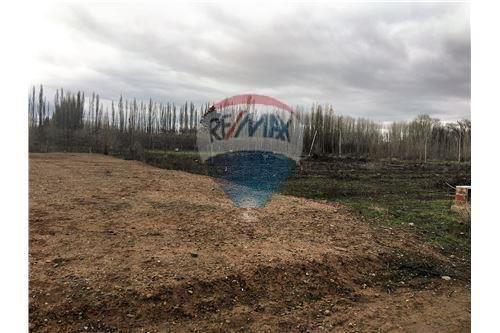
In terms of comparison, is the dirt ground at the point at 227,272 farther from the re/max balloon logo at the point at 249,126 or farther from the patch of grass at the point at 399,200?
the re/max balloon logo at the point at 249,126

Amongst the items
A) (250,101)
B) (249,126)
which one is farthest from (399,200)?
(250,101)

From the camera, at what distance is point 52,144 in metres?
17.9

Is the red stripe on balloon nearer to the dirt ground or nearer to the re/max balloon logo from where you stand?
the re/max balloon logo

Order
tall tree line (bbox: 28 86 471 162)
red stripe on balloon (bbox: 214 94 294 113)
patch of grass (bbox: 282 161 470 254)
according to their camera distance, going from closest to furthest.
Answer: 1. red stripe on balloon (bbox: 214 94 294 113)
2. patch of grass (bbox: 282 161 470 254)
3. tall tree line (bbox: 28 86 471 162)

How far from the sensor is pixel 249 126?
11.4 ft

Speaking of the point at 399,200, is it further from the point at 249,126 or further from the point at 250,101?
the point at 250,101

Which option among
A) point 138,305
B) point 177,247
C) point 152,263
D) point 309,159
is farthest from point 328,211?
point 309,159

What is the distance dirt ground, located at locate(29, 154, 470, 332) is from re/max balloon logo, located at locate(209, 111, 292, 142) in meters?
1.18

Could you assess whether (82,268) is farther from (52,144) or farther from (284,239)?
(52,144)

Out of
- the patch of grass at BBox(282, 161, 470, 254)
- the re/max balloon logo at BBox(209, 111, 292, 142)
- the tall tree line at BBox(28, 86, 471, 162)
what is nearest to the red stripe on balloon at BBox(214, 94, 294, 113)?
the re/max balloon logo at BBox(209, 111, 292, 142)

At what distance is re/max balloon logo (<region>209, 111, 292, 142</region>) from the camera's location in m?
3.39

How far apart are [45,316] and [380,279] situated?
109 inches

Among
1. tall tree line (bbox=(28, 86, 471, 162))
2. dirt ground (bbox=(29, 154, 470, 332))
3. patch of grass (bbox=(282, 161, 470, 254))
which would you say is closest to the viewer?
dirt ground (bbox=(29, 154, 470, 332))

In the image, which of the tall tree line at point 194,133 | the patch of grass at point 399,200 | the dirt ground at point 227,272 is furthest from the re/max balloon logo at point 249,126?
the tall tree line at point 194,133
